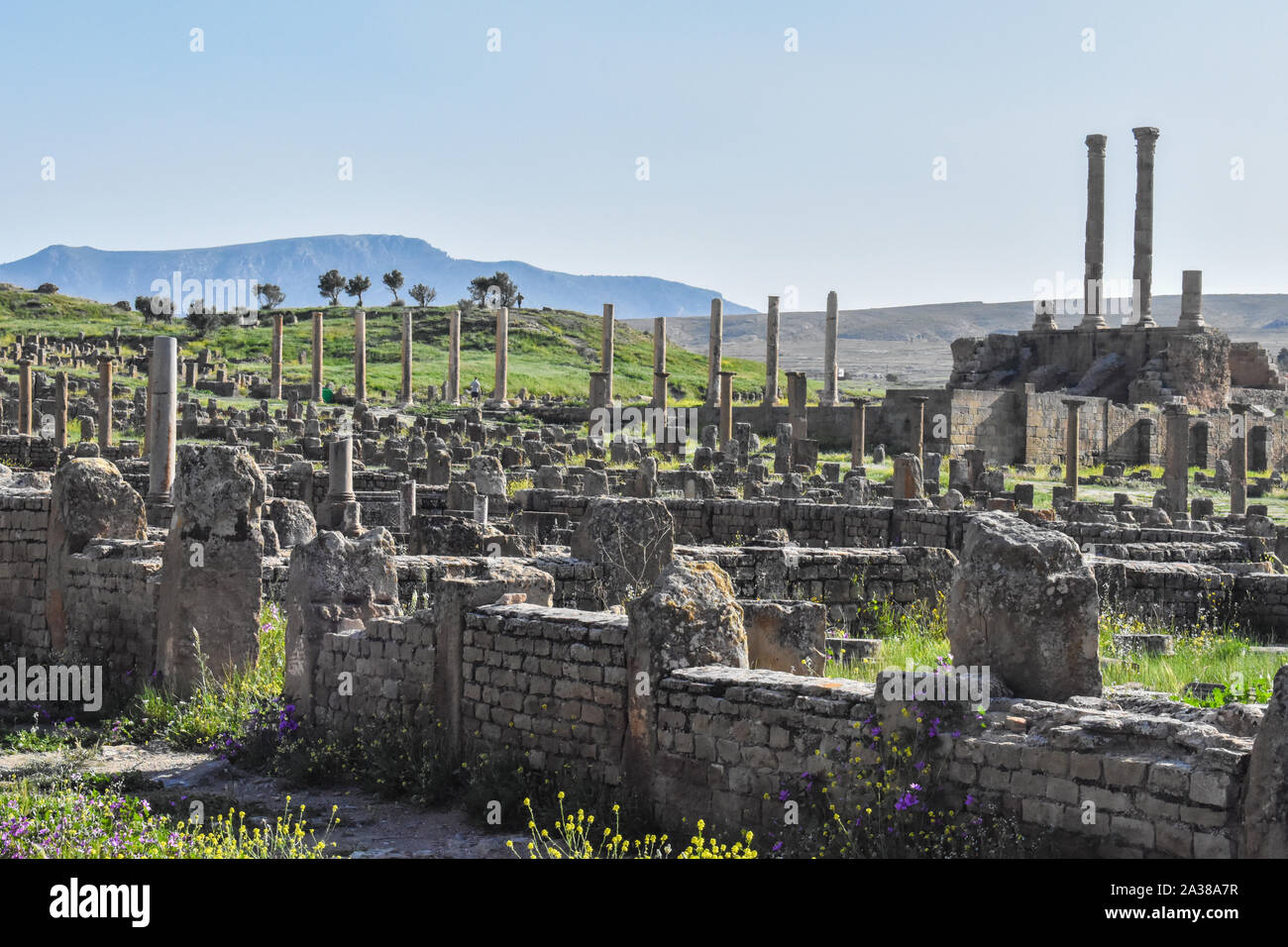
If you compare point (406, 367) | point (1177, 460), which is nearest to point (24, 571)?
point (1177, 460)

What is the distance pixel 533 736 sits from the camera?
8977 millimetres

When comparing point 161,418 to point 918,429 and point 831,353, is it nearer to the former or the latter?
point 918,429

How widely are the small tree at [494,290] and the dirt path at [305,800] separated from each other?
4391 inches

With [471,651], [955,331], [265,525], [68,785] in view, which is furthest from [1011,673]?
[955,331]

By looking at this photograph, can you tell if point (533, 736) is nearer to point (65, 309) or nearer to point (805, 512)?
point (805, 512)

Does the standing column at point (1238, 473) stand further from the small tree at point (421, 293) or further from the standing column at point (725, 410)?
the small tree at point (421, 293)

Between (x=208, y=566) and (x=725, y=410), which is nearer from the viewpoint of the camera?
(x=208, y=566)

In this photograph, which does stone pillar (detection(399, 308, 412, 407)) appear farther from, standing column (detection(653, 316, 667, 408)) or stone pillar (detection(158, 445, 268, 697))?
stone pillar (detection(158, 445, 268, 697))

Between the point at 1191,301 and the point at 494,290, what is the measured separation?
248ft

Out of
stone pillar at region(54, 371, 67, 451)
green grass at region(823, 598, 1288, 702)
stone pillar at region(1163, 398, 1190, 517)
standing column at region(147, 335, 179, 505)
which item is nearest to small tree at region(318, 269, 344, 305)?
stone pillar at region(54, 371, 67, 451)

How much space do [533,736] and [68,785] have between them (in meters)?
3.12

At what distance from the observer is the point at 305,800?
948 centimetres
